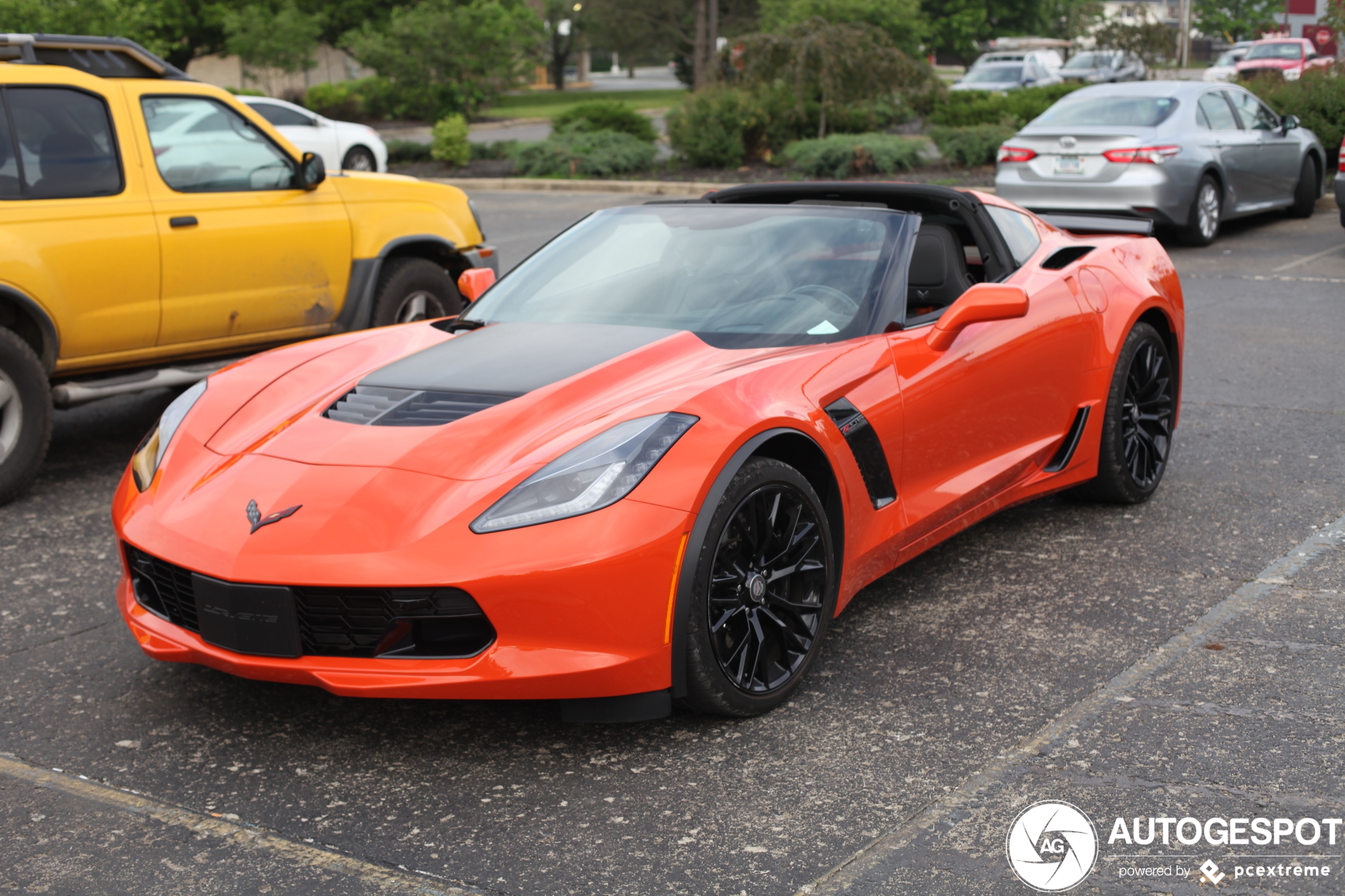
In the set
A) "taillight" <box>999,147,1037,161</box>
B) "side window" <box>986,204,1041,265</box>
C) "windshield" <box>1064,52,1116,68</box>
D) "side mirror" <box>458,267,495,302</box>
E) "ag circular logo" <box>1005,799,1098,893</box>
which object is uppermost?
"windshield" <box>1064,52,1116,68</box>

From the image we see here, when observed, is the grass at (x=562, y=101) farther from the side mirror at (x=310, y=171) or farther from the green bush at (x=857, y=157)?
the side mirror at (x=310, y=171)

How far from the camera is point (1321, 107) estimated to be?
16438 mm

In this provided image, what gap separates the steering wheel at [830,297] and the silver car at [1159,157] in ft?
28.6

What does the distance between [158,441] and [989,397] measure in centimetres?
266

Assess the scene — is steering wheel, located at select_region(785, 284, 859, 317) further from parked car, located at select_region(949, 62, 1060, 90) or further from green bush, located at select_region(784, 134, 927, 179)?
parked car, located at select_region(949, 62, 1060, 90)

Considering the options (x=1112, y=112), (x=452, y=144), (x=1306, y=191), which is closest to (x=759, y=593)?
(x=1112, y=112)

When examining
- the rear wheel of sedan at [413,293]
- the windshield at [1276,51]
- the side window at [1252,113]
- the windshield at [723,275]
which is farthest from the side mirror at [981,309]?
the windshield at [1276,51]

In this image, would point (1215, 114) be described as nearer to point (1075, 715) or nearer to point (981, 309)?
point (981, 309)

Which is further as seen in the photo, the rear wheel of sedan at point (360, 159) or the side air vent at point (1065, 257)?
the rear wheel of sedan at point (360, 159)

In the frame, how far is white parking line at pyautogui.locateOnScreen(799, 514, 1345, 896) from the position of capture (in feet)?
9.14

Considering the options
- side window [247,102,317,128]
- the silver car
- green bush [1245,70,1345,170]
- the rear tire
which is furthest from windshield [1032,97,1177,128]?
side window [247,102,317,128]

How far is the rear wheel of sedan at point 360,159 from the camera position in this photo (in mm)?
21867

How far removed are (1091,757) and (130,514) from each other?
2.63 metres

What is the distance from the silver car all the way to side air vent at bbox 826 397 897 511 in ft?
29.7
